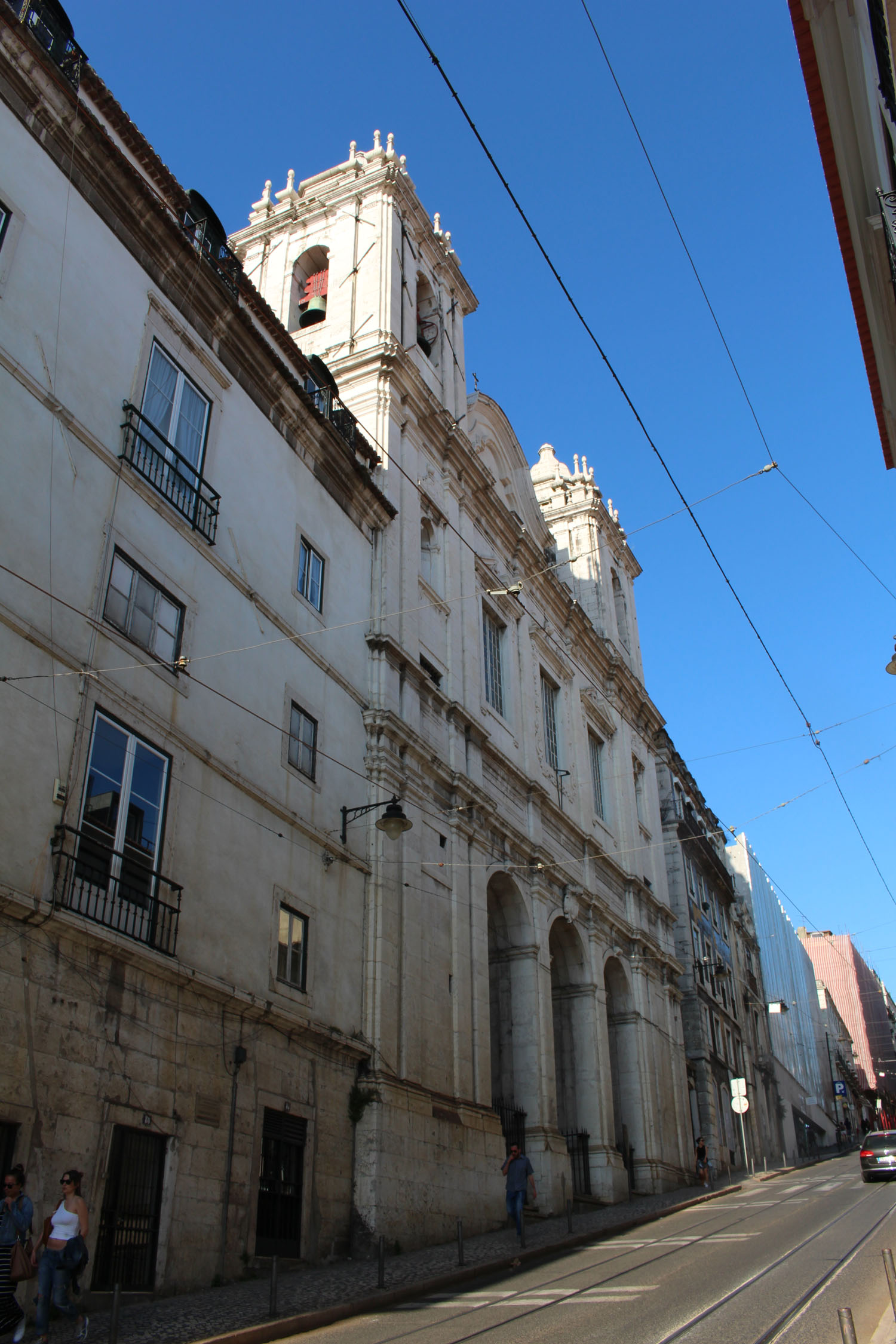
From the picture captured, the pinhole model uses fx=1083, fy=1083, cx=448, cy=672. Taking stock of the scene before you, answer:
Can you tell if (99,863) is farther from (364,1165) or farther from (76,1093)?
(364,1165)

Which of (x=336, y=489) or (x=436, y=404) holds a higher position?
(x=436, y=404)

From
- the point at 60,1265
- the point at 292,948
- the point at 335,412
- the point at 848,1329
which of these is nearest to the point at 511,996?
the point at 292,948

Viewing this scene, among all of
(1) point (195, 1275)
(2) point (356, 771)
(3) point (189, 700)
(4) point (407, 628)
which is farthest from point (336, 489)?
(1) point (195, 1275)

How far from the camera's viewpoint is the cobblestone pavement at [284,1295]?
923 centimetres

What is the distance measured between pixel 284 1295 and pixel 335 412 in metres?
14.7

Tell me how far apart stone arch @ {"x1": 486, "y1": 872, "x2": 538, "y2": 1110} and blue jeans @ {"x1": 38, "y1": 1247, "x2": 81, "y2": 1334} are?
14.2m

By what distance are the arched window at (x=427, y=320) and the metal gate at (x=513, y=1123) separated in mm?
17741

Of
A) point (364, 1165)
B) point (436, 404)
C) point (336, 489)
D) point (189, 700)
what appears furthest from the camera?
point (436, 404)

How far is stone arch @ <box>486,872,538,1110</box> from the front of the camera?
22766 millimetres

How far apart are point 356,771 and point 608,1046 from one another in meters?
13.5

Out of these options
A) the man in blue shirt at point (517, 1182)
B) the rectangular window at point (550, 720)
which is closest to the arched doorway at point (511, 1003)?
the man in blue shirt at point (517, 1182)

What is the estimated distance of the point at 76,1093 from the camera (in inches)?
417

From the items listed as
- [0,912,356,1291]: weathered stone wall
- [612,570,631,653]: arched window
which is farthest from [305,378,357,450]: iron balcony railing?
[612,570,631,653]: arched window

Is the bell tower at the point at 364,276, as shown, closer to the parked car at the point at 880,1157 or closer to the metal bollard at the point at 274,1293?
the metal bollard at the point at 274,1293
